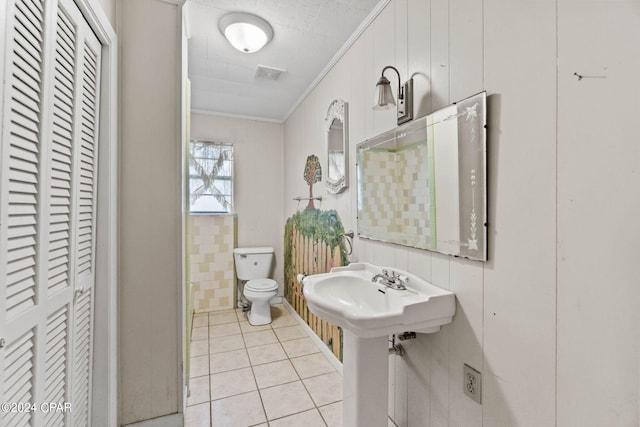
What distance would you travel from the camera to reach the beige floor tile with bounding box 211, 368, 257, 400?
192 centimetres

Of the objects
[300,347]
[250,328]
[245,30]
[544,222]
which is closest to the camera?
[544,222]

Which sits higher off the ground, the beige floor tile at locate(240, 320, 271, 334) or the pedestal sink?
the pedestal sink

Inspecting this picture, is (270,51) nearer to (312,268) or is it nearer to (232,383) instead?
(312,268)

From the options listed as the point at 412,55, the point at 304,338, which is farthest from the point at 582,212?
the point at 304,338

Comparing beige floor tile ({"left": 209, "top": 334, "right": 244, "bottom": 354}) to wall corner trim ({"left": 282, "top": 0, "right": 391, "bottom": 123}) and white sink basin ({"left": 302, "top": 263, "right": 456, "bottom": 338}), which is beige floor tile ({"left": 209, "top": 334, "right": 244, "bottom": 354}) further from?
wall corner trim ({"left": 282, "top": 0, "right": 391, "bottom": 123})

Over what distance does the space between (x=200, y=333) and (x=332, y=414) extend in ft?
5.57

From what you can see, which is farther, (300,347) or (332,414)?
(300,347)

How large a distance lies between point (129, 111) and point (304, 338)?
2.31 meters

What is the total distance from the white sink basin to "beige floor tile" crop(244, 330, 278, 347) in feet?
4.68

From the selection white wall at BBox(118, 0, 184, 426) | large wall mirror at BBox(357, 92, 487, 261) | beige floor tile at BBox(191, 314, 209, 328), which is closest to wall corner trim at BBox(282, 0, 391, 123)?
large wall mirror at BBox(357, 92, 487, 261)

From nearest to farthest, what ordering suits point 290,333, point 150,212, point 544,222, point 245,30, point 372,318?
point 544,222, point 372,318, point 150,212, point 245,30, point 290,333

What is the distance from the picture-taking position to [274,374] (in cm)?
213

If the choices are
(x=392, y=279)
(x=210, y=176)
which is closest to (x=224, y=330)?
(x=210, y=176)

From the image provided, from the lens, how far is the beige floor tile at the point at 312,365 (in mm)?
2158
